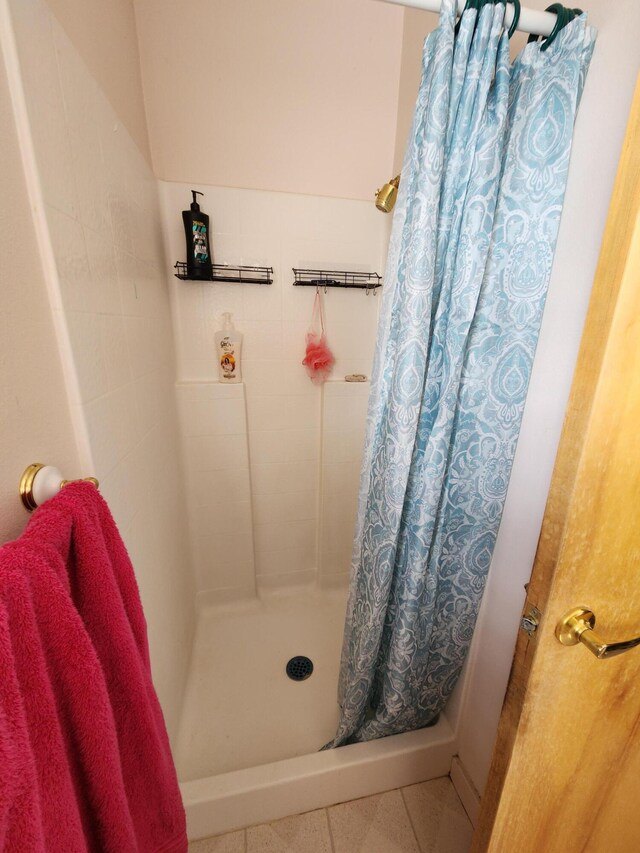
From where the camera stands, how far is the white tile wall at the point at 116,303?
0.56 meters

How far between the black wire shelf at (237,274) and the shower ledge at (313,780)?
1.70 metres

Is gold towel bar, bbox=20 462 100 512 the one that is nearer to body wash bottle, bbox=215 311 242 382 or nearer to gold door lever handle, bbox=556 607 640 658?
gold door lever handle, bbox=556 607 640 658

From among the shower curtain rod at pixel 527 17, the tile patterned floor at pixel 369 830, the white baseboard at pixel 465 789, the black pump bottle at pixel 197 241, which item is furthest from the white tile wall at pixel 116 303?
the white baseboard at pixel 465 789

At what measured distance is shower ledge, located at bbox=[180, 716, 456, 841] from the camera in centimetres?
95

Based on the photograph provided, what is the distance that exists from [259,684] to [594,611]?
1.36 m

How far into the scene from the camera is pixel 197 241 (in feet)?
4.01

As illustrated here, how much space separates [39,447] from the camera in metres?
0.52

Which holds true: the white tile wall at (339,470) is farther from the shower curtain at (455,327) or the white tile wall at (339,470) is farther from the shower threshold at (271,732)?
the shower curtain at (455,327)

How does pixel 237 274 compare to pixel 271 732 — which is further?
pixel 237 274

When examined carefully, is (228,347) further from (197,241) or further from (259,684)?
(259,684)

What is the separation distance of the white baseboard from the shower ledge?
2cm

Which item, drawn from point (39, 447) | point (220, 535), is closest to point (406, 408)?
point (39, 447)

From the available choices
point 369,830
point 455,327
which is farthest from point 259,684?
point 455,327

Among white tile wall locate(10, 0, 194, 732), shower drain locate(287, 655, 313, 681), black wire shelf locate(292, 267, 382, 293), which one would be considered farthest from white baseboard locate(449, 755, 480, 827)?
black wire shelf locate(292, 267, 382, 293)
